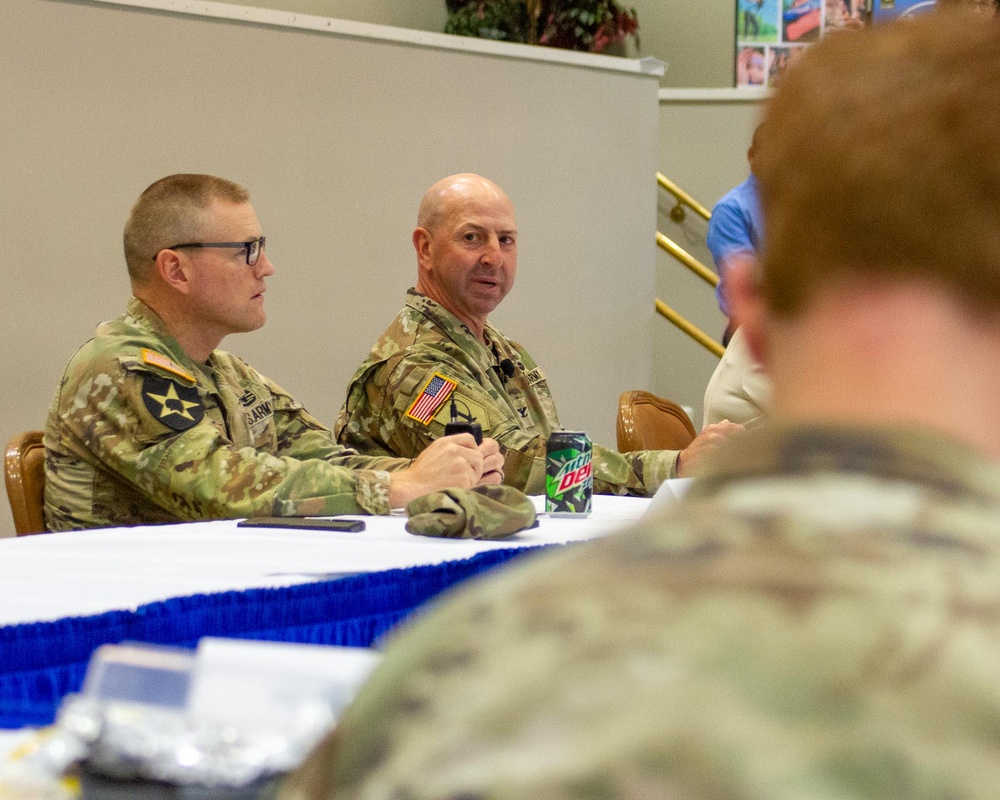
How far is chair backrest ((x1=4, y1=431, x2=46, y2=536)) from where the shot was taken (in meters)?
2.25

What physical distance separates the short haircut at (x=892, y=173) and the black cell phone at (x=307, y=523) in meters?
1.49

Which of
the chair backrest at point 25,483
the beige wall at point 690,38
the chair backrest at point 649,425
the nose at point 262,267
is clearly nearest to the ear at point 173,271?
the nose at point 262,267

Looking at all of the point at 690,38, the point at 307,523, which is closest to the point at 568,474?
the point at 307,523

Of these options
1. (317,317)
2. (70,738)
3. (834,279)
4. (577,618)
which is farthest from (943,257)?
(317,317)

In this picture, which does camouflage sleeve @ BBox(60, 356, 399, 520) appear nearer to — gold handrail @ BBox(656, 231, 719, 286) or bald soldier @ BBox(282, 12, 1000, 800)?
bald soldier @ BBox(282, 12, 1000, 800)

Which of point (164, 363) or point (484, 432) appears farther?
point (484, 432)

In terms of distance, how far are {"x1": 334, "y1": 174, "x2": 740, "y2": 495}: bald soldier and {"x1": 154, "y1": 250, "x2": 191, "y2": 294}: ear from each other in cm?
50

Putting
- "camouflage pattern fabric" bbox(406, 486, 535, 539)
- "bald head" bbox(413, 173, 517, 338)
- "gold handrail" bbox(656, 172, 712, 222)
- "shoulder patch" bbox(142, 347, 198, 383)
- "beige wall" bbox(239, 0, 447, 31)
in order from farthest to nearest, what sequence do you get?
1. "gold handrail" bbox(656, 172, 712, 222)
2. "beige wall" bbox(239, 0, 447, 31)
3. "bald head" bbox(413, 173, 517, 338)
4. "shoulder patch" bbox(142, 347, 198, 383)
5. "camouflage pattern fabric" bbox(406, 486, 535, 539)

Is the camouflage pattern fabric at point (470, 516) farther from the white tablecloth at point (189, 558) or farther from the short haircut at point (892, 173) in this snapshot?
the short haircut at point (892, 173)

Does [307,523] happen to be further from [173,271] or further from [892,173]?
[892,173]

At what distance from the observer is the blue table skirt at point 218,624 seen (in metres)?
1.14

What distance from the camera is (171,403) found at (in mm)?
2145

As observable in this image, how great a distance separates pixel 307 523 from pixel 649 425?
1.41 meters

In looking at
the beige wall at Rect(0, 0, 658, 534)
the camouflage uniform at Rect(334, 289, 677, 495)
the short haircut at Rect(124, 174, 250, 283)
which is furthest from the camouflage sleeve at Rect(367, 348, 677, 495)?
the beige wall at Rect(0, 0, 658, 534)
